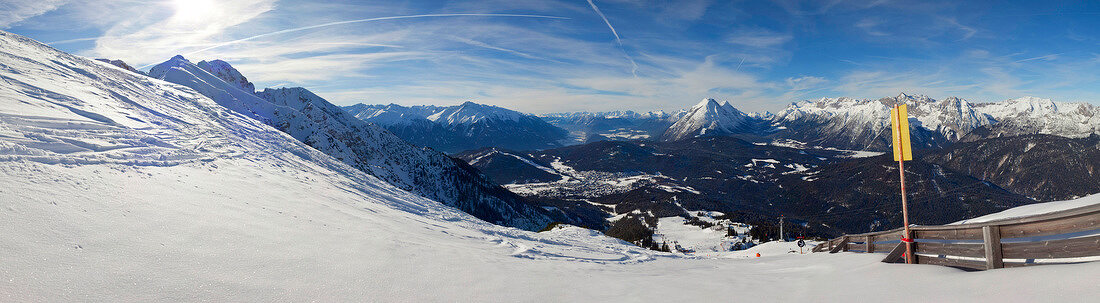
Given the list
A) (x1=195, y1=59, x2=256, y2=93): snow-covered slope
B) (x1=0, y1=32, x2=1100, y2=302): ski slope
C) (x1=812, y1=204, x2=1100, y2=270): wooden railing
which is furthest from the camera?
(x1=195, y1=59, x2=256, y2=93): snow-covered slope

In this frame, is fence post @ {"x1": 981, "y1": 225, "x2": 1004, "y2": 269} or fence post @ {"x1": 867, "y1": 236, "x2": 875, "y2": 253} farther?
fence post @ {"x1": 867, "y1": 236, "x2": 875, "y2": 253}

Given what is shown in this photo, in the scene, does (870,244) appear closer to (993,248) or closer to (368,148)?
(993,248)

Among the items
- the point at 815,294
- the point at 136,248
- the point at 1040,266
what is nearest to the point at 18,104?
the point at 136,248

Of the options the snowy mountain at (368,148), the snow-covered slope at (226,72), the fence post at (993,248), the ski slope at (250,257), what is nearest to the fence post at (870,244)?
the ski slope at (250,257)

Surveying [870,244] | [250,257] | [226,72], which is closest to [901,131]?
[870,244]

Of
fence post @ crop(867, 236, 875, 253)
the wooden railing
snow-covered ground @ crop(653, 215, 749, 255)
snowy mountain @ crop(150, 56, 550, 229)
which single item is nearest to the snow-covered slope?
snowy mountain @ crop(150, 56, 550, 229)

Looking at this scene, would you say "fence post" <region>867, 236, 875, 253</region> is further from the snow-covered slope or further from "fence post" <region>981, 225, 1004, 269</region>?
the snow-covered slope

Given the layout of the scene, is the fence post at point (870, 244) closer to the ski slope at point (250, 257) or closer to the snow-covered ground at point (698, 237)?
the ski slope at point (250, 257)

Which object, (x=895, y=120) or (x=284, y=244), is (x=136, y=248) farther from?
(x=895, y=120)
